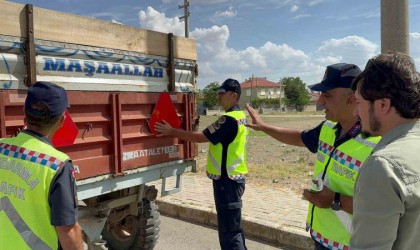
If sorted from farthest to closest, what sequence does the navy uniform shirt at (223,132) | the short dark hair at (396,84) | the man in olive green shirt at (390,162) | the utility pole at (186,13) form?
the utility pole at (186,13) < the navy uniform shirt at (223,132) < the short dark hair at (396,84) < the man in olive green shirt at (390,162)

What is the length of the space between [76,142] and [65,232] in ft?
4.05

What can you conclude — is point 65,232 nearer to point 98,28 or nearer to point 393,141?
point 393,141

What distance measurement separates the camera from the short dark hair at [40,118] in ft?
6.45

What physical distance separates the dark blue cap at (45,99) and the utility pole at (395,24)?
3974 millimetres

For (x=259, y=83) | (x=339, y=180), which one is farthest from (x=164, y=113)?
(x=259, y=83)

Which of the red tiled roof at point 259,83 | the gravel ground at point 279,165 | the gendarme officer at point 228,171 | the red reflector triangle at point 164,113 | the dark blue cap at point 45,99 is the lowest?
the gravel ground at point 279,165

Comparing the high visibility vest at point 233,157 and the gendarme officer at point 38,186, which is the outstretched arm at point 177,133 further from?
the gendarme officer at point 38,186

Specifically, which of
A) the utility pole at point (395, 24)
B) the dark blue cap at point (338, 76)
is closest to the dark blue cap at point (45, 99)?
the dark blue cap at point (338, 76)

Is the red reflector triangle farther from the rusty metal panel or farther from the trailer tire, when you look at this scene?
the trailer tire

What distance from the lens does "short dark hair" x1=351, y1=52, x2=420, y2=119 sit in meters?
1.32

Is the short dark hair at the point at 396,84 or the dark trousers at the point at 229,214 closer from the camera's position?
the short dark hair at the point at 396,84

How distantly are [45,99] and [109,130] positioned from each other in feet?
4.49

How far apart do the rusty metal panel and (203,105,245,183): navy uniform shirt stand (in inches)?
15.0

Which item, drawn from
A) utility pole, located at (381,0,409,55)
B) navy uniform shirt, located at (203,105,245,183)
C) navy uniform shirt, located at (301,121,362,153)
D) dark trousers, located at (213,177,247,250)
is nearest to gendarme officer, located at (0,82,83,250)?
navy uniform shirt, located at (301,121,362,153)
